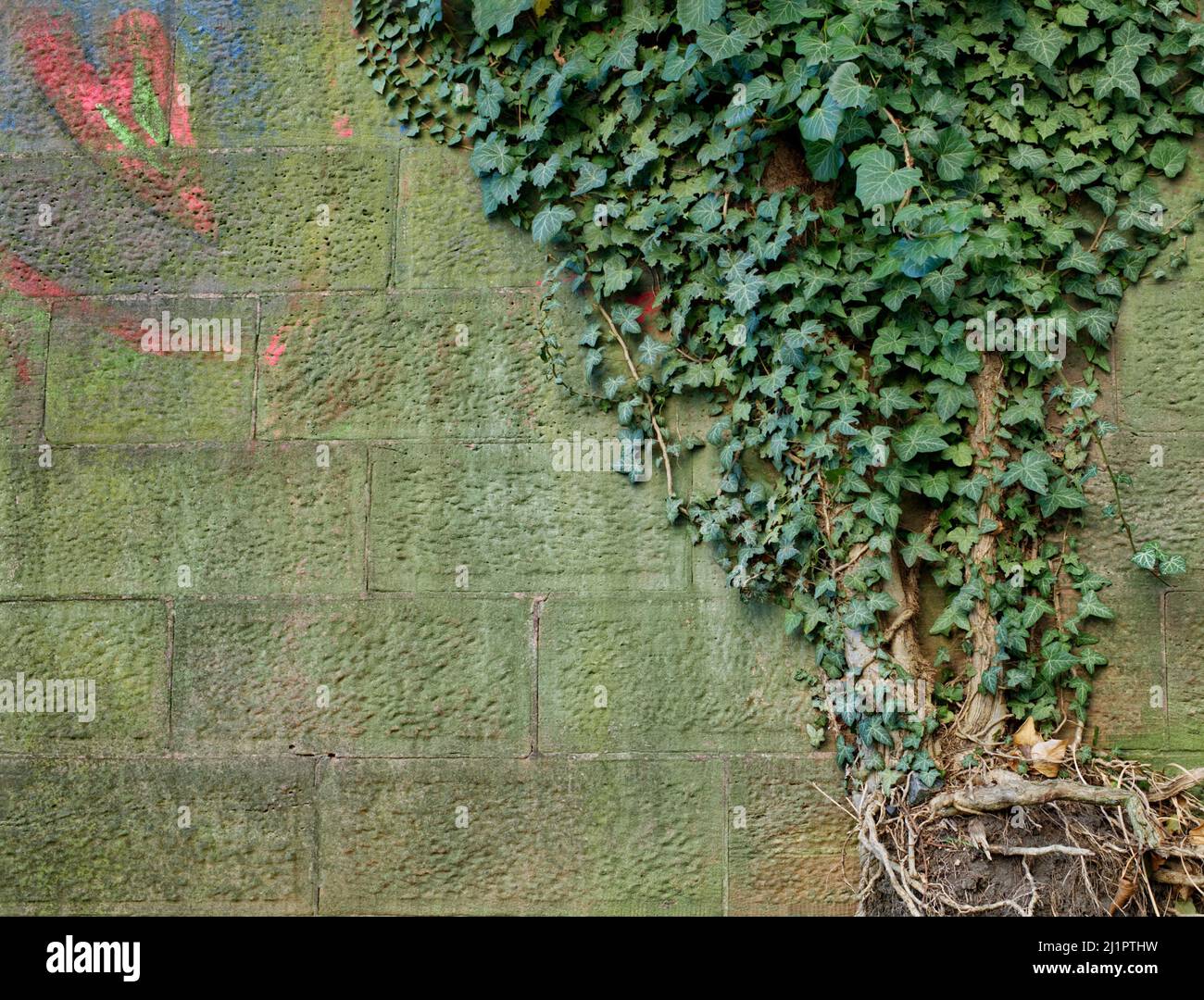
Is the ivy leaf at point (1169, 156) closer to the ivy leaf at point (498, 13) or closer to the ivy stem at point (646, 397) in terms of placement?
the ivy stem at point (646, 397)

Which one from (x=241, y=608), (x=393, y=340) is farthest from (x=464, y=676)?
(x=393, y=340)

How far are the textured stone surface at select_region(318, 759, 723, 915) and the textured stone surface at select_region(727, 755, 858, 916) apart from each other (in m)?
0.08

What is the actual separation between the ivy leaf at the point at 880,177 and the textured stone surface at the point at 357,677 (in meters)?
1.77

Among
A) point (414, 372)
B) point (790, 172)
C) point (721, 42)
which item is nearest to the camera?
point (721, 42)

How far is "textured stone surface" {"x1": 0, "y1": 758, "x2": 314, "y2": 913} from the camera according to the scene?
3.40m

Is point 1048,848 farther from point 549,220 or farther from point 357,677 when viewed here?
point 549,220

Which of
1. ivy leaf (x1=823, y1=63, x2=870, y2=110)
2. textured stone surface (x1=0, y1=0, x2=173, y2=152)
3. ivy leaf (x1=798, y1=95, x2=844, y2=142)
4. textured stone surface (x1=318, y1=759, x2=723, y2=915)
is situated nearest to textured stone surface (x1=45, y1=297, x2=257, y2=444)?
textured stone surface (x1=0, y1=0, x2=173, y2=152)

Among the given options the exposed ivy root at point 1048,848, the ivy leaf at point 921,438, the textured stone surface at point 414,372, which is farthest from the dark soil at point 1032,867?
the textured stone surface at point 414,372

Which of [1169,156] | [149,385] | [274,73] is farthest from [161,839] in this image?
[1169,156]

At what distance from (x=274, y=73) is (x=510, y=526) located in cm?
191

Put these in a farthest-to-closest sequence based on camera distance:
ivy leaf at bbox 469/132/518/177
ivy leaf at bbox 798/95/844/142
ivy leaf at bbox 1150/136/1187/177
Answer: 1. ivy leaf at bbox 469/132/518/177
2. ivy leaf at bbox 1150/136/1187/177
3. ivy leaf at bbox 798/95/844/142

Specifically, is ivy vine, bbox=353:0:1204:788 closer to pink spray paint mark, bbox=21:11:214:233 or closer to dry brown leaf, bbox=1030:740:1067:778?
dry brown leaf, bbox=1030:740:1067:778

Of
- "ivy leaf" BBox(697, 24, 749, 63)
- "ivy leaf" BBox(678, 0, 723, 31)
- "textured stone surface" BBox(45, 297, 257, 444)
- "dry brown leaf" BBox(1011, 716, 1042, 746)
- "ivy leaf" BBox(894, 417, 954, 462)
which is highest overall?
"ivy leaf" BBox(678, 0, 723, 31)

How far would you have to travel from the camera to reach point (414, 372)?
3516mm
